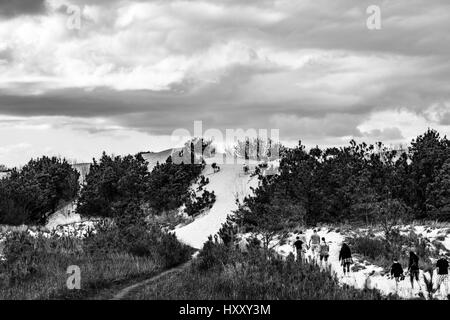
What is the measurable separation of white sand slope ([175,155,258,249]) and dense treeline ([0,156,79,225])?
13756mm

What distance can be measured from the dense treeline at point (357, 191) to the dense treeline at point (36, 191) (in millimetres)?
19981

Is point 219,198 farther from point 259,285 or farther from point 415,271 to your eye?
point 259,285

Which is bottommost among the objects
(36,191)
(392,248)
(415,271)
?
(392,248)

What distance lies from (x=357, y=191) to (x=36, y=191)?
106ft

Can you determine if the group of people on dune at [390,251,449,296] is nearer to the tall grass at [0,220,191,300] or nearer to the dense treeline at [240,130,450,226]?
the tall grass at [0,220,191,300]

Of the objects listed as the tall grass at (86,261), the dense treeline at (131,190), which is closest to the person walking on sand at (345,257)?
the tall grass at (86,261)

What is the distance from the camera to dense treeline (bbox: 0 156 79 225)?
4269cm

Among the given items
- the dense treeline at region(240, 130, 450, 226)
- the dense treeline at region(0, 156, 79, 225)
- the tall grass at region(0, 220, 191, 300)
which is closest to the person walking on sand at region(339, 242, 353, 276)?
the tall grass at region(0, 220, 191, 300)

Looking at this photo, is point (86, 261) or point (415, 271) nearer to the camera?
A: point (415, 271)

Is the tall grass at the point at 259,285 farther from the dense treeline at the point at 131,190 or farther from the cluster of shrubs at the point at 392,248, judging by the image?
the dense treeline at the point at 131,190

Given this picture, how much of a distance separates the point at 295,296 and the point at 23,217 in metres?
36.4

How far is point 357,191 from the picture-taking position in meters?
27.9

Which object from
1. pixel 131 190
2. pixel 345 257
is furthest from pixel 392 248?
pixel 131 190
